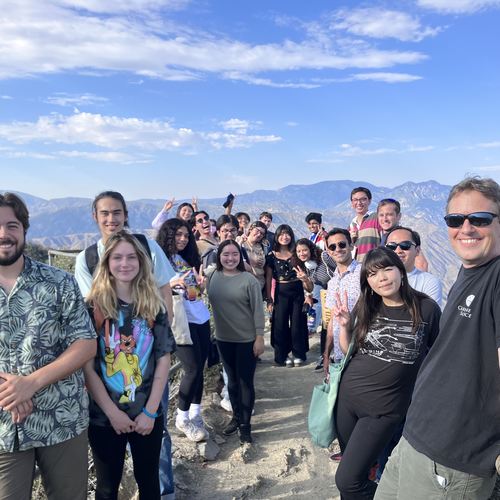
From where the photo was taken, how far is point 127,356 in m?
2.48

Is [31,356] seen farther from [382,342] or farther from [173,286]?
[382,342]

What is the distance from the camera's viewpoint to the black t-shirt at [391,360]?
101 inches

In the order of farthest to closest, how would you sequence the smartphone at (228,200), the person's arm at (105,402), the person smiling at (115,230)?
the smartphone at (228,200)
the person smiling at (115,230)
the person's arm at (105,402)

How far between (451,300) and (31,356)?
2128mm

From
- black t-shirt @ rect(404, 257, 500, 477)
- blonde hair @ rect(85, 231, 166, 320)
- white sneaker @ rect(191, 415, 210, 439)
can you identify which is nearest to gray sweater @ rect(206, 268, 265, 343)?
white sneaker @ rect(191, 415, 210, 439)

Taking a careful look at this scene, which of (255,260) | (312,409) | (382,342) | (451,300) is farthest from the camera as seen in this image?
(255,260)

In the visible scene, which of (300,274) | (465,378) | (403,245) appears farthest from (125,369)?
(300,274)

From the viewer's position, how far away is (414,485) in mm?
1770

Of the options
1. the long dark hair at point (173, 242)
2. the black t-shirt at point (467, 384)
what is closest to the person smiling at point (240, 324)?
the long dark hair at point (173, 242)

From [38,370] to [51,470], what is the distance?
1.91ft

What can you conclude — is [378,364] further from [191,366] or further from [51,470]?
[51,470]

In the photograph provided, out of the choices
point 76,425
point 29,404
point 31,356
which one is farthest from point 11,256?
point 76,425

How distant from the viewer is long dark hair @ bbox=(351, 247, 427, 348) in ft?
8.75

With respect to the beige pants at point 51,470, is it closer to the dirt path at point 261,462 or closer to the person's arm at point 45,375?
the person's arm at point 45,375
